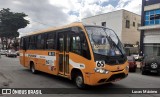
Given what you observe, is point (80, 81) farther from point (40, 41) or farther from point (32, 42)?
point (32, 42)

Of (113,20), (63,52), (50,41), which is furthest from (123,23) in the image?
(63,52)

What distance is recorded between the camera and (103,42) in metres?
9.03

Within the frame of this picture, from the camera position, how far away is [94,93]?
871 centimetres

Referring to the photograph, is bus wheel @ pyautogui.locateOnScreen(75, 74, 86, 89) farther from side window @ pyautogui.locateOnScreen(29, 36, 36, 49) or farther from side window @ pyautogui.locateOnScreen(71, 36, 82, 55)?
side window @ pyautogui.locateOnScreen(29, 36, 36, 49)

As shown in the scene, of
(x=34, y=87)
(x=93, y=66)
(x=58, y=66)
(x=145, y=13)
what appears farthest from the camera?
(x=145, y=13)

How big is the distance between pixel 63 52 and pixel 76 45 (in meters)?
1.33

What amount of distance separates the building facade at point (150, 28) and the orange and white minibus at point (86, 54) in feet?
65.7

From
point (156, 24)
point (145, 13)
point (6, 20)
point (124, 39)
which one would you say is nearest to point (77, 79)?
point (156, 24)

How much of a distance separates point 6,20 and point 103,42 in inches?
2221

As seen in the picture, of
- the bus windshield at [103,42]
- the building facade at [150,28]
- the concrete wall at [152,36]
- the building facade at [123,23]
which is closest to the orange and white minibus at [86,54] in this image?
the bus windshield at [103,42]

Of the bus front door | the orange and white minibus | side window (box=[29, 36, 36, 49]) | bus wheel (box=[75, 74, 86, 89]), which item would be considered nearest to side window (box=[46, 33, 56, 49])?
the orange and white minibus

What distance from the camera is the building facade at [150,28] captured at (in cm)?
2973

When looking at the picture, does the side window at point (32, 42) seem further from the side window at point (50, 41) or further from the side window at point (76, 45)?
the side window at point (76, 45)

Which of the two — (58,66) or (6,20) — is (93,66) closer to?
(58,66)
